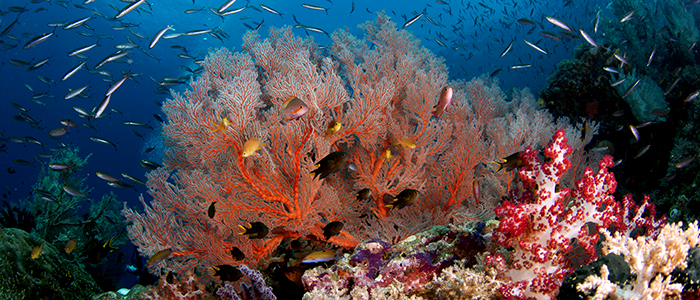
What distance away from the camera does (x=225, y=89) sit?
3289 mm

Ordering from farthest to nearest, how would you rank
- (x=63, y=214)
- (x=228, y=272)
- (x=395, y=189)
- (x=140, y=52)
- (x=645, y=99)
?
1. (x=140, y=52)
2. (x=63, y=214)
3. (x=645, y=99)
4. (x=395, y=189)
5. (x=228, y=272)

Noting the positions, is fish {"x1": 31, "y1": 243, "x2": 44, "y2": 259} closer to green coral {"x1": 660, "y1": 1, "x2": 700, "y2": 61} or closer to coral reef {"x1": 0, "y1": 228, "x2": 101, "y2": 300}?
coral reef {"x1": 0, "y1": 228, "x2": 101, "y2": 300}

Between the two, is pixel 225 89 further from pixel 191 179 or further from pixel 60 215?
pixel 60 215

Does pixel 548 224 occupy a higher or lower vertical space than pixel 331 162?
higher

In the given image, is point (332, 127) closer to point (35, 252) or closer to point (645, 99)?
point (35, 252)

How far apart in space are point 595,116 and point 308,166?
6657 millimetres

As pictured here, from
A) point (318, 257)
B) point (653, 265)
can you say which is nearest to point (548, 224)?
point (653, 265)

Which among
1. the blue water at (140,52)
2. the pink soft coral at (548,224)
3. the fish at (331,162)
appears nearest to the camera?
the pink soft coral at (548,224)

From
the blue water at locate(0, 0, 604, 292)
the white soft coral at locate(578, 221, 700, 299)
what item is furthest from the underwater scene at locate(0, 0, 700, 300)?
the blue water at locate(0, 0, 604, 292)

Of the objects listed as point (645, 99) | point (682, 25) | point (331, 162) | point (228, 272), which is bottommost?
point (228, 272)

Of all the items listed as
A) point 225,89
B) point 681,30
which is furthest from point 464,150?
point 681,30

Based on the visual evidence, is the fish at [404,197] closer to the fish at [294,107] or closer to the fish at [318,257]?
the fish at [318,257]

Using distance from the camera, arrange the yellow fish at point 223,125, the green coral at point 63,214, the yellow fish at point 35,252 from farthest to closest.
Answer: the green coral at point 63,214 < the yellow fish at point 35,252 < the yellow fish at point 223,125

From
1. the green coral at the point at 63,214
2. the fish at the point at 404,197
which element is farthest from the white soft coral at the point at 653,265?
the green coral at the point at 63,214
